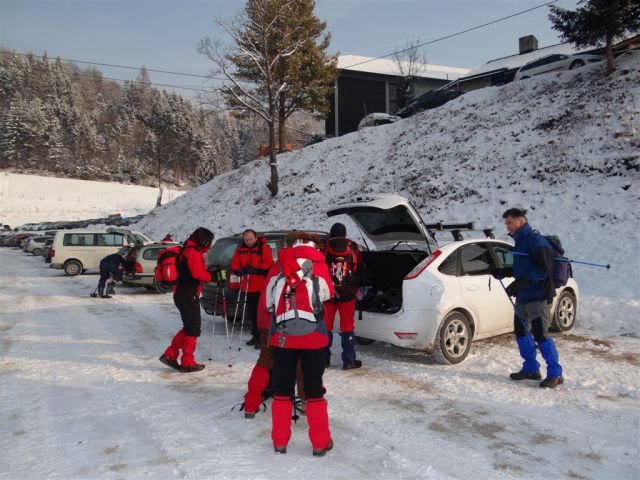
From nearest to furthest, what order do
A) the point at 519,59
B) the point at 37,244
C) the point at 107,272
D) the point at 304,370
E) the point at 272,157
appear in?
the point at 304,370, the point at 107,272, the point at 272,157, the point at 37,244, the point at 519,59

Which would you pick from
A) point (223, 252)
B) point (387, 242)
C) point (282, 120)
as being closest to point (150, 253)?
point (223, 252)

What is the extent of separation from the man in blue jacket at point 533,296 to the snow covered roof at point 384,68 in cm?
3633

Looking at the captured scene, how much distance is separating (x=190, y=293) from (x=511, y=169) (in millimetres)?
14034

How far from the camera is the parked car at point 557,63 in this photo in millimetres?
21438

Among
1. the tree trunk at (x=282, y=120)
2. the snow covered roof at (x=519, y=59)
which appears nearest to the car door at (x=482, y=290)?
the tree trunk at (x=282, y=120)

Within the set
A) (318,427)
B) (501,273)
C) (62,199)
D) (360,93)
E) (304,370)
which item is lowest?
(318,427)

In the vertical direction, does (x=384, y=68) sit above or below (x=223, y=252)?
above

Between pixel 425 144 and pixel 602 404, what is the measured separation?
1835 centimetres

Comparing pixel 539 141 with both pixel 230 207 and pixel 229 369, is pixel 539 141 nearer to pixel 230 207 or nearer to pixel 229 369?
pixel 229 369

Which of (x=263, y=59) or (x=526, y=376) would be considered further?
(x=263, y=59)

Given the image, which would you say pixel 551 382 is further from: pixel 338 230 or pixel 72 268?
pixel 72 268

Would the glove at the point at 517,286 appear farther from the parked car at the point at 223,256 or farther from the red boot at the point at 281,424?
the parked car at the point at 223,256

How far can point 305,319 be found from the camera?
3.70m

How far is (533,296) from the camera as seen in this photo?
17.1 ft
